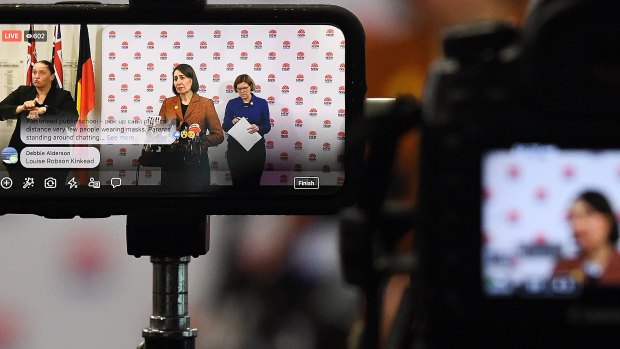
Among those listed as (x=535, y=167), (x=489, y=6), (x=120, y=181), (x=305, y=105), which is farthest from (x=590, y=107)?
(x=489, y=6)

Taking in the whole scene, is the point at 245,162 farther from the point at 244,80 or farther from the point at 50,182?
the point at 50,182

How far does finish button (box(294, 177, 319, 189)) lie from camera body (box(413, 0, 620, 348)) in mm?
352

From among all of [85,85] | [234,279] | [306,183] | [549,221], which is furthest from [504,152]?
[234,279]

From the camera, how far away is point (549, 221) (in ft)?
2.09

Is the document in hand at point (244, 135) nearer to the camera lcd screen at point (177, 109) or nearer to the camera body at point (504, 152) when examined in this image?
the camera lcd screen at point (177, 109)

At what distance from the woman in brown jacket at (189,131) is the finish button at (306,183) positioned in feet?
0.27

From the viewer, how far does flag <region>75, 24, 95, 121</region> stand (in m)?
0.97

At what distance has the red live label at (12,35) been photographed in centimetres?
97

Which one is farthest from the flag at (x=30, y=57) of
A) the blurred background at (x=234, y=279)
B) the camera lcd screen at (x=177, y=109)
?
the blurred background at (x=234, y=279)

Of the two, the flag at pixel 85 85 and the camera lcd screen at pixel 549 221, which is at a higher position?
the flag at pixel 85 85

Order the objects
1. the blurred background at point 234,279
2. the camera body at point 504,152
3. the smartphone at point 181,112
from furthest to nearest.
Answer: the blurred background at point 234,279 < the smartphone at point 181,112 < the camera body at point 504,152

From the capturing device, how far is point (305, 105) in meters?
0.96

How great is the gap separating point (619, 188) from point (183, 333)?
0.46m

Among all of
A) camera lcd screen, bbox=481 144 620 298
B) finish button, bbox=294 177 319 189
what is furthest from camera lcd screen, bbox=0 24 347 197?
camera lcd screen, bbox=481 144 620 298
